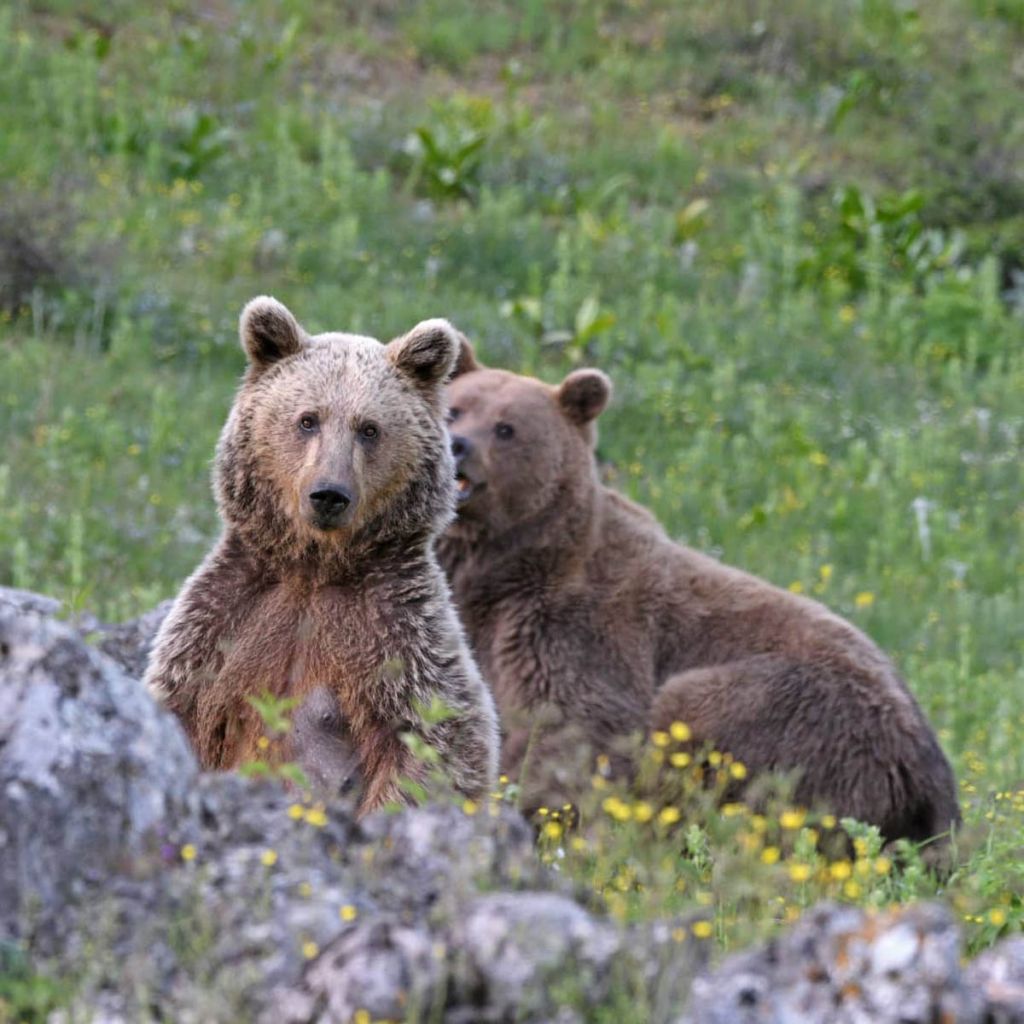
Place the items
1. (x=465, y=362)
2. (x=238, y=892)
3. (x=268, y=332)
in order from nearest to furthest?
1. (x=238, y=892)
2. (x=268, y=332)
3. (x=465, y=362)

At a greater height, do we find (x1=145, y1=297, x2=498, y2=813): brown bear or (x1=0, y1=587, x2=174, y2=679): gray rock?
(x1=145, y1=297, x2=498, y2=813): brown bear

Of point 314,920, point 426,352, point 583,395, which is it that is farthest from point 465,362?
point 314,920

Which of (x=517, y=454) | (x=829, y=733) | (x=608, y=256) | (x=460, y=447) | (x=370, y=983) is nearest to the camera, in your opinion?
(x=370, y=983)

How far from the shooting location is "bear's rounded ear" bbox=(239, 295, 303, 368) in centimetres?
566

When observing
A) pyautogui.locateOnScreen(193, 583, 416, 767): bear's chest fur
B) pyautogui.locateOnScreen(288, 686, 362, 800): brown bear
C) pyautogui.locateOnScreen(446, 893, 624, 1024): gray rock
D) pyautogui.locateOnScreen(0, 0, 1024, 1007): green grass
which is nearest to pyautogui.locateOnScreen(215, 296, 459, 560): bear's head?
pyautogui.locateOnScreen(193, 583, 416, 767): bear's chest fur

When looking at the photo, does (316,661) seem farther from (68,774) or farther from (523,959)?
(523,959)

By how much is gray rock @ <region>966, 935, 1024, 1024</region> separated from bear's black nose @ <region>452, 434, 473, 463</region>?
5188mm

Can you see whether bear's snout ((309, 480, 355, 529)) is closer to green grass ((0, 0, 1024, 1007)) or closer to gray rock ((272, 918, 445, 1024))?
gray rock ((272, 918, 445, 1024))

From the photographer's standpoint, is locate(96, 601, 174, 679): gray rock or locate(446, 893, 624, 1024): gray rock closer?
locate(446, 893, 624, 1024): gray rock

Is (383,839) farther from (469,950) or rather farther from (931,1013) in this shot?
(931,1013)

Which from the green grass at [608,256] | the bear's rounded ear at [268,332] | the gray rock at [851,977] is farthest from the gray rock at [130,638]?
the gray rock at [851,977]

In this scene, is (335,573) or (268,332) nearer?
(335,573)

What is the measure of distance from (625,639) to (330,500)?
3.15 m

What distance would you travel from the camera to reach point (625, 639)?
26.8 feet
